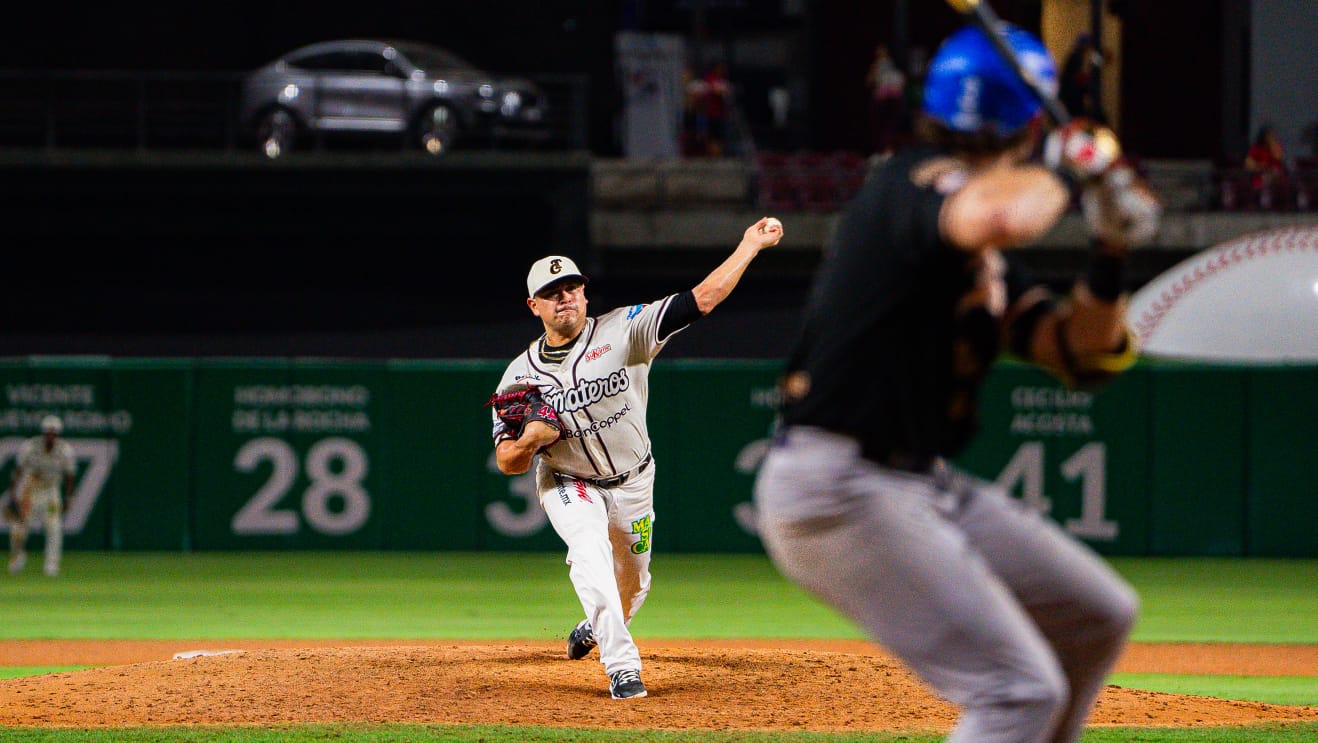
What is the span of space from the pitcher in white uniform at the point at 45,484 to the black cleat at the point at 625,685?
873 centimetres

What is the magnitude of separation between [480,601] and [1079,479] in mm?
6153

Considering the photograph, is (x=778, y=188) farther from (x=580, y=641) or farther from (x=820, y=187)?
(x=580, y=641)

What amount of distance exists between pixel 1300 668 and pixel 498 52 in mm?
18020

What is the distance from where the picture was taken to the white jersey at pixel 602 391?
283 inches

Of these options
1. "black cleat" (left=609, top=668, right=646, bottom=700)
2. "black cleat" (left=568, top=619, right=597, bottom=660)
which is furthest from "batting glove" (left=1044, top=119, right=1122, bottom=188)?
"black cleat" (left=568, top=619, right=597, bottom=660)

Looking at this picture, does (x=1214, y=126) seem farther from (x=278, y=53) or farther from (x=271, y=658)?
(x=271, y=658)

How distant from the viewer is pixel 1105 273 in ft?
10.5

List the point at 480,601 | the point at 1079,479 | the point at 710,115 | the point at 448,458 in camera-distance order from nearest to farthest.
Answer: the point at 480,601 → the point at 1079,479 → the point at 448,458 → the point at 710,115

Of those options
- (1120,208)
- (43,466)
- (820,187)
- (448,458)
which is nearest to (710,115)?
(820,187)

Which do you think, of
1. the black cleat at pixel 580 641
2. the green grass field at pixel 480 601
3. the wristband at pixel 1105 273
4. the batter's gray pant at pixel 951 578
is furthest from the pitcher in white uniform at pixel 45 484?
the wristband at pixel 1105 273

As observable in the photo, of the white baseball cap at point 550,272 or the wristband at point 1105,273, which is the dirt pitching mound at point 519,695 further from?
the wristband at point 1105,273

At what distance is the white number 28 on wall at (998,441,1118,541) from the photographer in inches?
608

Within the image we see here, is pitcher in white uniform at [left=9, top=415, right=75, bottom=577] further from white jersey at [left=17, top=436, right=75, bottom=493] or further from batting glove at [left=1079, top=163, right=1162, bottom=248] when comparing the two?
batting glove at [left=1079, top=163, right=1162, bottom=248]

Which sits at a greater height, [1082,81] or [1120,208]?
[1082,81]
